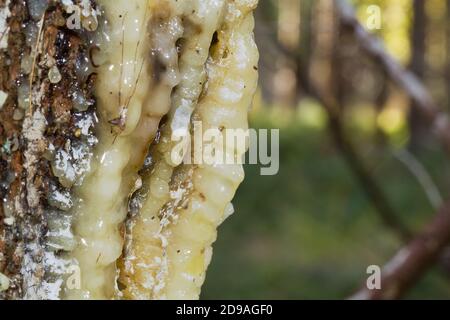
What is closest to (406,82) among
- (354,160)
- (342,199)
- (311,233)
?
(354,160)

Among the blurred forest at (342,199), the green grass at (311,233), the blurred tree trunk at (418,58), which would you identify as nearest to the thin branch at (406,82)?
the blurred forest at (342,199)

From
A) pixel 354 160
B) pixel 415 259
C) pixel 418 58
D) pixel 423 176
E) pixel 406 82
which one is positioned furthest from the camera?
pixel 418 58

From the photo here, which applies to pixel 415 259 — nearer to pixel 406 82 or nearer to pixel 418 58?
pixel 406 82

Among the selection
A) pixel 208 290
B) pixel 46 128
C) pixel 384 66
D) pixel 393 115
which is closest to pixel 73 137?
pixel 46 128

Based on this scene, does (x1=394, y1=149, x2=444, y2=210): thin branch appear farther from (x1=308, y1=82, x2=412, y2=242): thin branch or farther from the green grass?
the green grass

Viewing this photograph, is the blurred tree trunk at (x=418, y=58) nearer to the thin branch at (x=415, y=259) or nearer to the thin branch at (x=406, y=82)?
the thin branch at (x=406, y=82)

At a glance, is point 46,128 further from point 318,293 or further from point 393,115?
point 393,115
